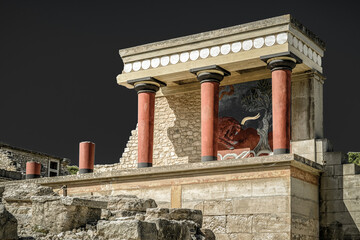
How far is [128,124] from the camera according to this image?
119 ft

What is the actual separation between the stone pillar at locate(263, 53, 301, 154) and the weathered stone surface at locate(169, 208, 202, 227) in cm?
424

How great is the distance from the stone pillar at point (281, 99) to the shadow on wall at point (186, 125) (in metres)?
4.63

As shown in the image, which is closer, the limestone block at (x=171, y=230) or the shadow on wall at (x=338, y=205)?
the limestone block at (x=171, y=230)

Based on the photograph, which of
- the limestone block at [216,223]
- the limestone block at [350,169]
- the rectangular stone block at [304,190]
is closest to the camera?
the rectangular stone block at [304,190]

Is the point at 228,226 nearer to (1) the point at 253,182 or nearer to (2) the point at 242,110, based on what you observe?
(1) the point at 253,182

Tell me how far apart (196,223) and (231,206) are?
308cm

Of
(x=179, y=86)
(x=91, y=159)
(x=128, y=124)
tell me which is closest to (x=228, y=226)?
(x=91, y=159)

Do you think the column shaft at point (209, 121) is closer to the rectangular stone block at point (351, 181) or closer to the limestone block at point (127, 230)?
the rectangular stone block at point (351, 181)

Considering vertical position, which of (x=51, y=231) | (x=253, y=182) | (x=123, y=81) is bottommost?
(x=51, y=231)

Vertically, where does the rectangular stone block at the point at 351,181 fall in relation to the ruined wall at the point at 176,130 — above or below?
below

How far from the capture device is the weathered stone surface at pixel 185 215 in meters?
12.4

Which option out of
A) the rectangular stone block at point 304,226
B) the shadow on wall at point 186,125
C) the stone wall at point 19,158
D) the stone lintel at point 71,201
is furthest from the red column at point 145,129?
the stone wall at point 19,158

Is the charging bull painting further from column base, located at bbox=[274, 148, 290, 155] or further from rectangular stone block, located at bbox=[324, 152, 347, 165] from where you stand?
column base, located at bbox=[274, 148, 290, 155]

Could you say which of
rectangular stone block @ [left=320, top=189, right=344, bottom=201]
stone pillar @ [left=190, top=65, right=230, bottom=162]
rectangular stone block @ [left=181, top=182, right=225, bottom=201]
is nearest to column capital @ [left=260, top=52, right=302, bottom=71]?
stone pillar @ [left=190, top=65, right=230, bottom=162]
